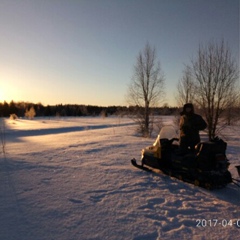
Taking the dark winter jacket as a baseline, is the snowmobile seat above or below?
below

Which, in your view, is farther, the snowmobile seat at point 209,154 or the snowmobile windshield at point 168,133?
the snowmobile windshield at point 168,133

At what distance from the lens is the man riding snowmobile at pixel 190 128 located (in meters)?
5.79

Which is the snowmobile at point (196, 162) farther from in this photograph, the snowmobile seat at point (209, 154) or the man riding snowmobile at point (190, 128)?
the man riding snowmobile at point (190, 128)

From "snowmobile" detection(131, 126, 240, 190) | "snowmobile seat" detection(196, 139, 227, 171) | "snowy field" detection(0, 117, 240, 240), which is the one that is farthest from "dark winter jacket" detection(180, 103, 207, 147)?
"snowy field" detection(0, 117, 240, 240)

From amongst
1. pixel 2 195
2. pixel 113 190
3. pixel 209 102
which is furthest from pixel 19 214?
pixel 209 102

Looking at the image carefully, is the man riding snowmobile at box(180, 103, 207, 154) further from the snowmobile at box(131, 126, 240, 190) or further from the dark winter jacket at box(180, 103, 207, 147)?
the snowmobile at box(131, 126, 240, 190)

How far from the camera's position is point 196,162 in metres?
5.18

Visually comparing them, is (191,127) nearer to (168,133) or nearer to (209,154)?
(168,133)

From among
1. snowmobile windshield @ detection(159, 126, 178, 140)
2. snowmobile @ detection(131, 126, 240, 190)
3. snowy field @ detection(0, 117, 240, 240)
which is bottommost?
snowy field @ detection(0, 117, 240, 240)

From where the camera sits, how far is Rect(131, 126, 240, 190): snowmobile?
16.4 feet

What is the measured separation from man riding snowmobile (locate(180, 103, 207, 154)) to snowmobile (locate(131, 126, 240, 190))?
202 millimetres

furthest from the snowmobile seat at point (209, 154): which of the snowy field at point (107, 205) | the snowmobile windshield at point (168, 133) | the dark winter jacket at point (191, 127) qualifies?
the snowmobile windshield at point (168, 133)

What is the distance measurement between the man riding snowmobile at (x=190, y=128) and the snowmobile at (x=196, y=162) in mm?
202

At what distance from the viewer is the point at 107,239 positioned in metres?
3.24
